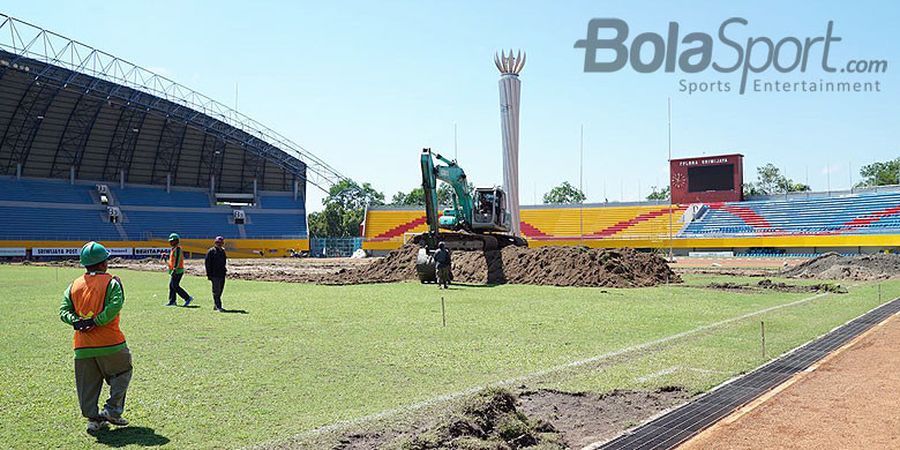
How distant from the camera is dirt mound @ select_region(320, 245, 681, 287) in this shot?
27.2 metres

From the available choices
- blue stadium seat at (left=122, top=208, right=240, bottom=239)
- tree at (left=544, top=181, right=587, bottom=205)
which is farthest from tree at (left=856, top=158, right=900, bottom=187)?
blue stadium seat at (left=122, top=208, right=240, bottom=239)

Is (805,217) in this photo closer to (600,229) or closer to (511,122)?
(600,229)

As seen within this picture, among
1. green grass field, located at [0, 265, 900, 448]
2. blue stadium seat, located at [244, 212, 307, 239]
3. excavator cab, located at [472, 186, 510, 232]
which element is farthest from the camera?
blue stadium seat, located at [244, 212, 307, 239]

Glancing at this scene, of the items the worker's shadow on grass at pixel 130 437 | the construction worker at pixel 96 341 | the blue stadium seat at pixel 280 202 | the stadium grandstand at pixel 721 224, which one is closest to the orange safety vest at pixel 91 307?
the construction worker at pixel 96 341

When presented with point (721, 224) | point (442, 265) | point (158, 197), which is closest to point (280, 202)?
point (158, 197)

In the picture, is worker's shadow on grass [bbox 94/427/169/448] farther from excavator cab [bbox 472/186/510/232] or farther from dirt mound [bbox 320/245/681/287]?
excavator cab [bbox 472/186/510/232]

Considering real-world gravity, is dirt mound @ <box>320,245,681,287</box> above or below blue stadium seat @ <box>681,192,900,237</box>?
below

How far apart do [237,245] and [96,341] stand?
6862cm

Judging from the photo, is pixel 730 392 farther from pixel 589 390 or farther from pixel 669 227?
pixel 669 227

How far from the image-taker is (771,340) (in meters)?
11.9

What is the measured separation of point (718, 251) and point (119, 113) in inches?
2310

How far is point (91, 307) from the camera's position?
6.31 metres

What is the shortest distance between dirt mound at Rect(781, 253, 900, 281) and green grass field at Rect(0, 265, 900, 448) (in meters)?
15.4

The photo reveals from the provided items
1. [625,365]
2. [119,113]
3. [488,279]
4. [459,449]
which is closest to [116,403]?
[459,449]
